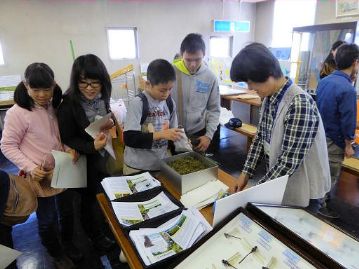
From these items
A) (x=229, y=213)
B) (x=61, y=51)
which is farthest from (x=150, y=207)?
(x=61, y=51)

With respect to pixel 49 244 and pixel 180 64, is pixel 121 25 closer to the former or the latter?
pixel 180 64

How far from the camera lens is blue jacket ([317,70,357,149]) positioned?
177 cm

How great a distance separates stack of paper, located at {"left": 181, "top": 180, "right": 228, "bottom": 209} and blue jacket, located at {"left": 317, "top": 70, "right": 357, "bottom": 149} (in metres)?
1.17

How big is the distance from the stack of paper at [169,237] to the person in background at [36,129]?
2.46ft

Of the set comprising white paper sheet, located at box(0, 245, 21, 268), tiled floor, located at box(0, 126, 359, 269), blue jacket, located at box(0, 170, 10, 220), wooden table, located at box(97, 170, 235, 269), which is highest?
blue jacket, located at box(0, 170, 10, 220)

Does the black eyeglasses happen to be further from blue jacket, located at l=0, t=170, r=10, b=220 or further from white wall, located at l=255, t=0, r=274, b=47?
white wall, located at l=255, t=0, r=274, b=47

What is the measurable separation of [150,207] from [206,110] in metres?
0.97

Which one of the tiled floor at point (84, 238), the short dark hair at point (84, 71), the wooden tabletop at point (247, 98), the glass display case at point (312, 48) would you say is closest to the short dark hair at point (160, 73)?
the short dark hair at point (84, 71)

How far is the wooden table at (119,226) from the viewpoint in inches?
31.5

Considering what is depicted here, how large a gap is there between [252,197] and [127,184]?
59cm

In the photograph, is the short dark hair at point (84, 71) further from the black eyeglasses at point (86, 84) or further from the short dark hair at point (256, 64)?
the short dark hair at point (256, 64)

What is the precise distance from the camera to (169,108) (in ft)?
4.86

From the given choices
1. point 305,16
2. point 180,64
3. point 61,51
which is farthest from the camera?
point 305,16

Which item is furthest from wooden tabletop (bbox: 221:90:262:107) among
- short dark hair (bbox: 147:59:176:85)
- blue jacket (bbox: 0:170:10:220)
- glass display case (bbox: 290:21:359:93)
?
blue jacket (bbox: 0:170:10:220)
